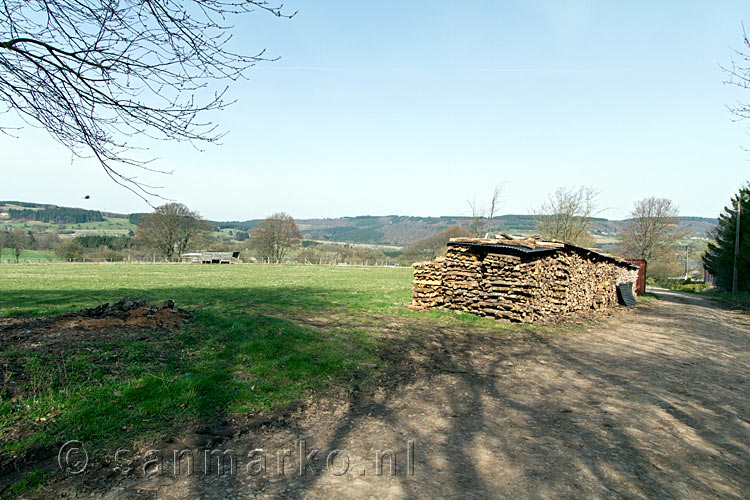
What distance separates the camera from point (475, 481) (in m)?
3.14

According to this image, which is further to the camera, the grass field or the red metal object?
→ the red metal object

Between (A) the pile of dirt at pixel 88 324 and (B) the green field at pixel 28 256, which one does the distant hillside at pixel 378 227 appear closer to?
(B) the green field at pixel 28 256

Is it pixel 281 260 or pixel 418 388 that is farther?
pixel 281 260

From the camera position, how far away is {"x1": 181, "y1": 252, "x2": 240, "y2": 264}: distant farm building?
7075 centimetres

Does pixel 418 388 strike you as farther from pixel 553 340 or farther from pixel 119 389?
pixel 553 340

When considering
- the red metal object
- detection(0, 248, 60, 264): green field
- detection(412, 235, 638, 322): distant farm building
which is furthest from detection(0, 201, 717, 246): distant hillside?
detection(412, 235, 638, 322): distant farm building

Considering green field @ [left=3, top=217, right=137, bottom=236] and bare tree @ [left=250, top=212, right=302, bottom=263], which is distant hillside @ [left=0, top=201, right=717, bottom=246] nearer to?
green field @ [left=3, top=217, right=137, bottom=236]

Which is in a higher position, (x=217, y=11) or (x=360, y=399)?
(x=217, y=11)

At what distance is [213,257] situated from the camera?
77.1 metres

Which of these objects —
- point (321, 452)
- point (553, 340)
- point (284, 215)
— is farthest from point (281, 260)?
point (321, 452)

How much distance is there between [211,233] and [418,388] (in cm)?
6909

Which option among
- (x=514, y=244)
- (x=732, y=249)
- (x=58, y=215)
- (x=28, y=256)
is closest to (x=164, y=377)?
(x=514, y=244)

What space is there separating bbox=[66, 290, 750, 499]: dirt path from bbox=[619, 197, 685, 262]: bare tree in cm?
5516

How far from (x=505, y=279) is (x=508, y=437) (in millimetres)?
7994
